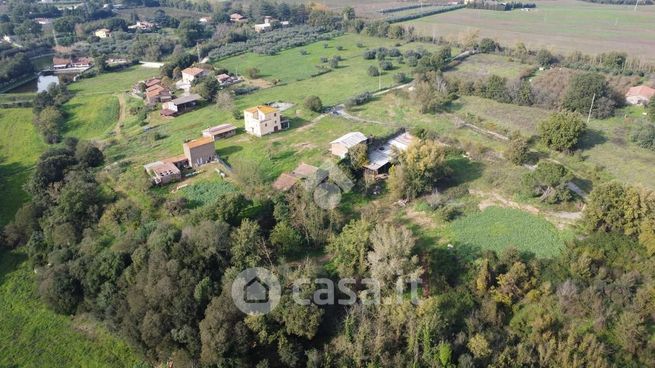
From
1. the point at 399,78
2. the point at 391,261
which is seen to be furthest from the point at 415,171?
the point at 399,78

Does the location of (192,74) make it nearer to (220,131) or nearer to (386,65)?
(220,131)

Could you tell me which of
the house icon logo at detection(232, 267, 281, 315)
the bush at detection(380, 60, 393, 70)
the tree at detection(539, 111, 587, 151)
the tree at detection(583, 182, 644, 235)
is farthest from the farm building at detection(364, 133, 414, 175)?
the bush at detection(380, 60, 393, 70)

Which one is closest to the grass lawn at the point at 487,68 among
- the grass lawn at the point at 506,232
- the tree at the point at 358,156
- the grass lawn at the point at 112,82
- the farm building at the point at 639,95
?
the farm building at the point at 639,95

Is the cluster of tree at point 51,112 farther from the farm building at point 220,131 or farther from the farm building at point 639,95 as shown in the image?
the farm building at point 639,95

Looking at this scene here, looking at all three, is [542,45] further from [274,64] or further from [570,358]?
[570,358]

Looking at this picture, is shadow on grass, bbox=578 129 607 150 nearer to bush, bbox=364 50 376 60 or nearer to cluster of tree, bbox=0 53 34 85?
bush, bbox=364 50 376 60
